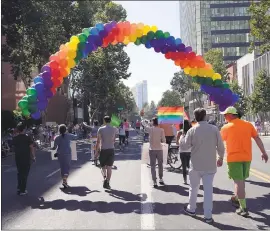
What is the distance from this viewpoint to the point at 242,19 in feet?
372

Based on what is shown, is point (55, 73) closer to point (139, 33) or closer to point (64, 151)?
point (64, 151)

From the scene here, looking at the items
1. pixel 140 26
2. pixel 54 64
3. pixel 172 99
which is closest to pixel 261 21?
pixel 140 26

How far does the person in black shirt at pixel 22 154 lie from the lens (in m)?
10.0

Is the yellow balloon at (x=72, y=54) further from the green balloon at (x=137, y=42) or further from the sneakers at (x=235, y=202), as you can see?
the sneakers at (x=235, y=202)

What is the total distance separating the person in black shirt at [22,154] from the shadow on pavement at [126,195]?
2118 mm

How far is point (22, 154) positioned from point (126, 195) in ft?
9.43

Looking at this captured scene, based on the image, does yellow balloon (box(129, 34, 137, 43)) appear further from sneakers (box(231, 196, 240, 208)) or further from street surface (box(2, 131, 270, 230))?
sneakers (box(231, 196, 240, 208))

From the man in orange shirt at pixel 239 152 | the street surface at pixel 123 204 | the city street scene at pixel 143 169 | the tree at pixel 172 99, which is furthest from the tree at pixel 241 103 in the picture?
the tree at pixel 172 99

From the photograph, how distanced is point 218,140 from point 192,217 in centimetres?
142

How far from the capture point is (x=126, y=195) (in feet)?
30.5

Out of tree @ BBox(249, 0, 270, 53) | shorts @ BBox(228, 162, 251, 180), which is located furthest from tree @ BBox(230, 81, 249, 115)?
shorts @ BBox(228, 162, 251, 180)

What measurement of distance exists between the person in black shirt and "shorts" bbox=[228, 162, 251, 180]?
5.23 meters

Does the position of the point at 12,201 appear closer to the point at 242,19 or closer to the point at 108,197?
the point at 108,197

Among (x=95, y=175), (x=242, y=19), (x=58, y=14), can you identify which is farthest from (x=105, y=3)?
(x=242, y=19)
